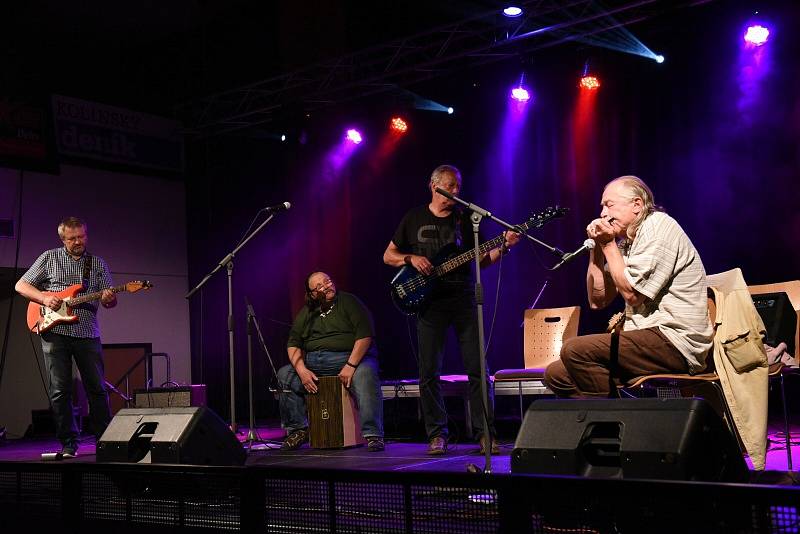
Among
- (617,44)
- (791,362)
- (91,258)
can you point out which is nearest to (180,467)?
(791,362)

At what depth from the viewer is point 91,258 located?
20.4 feet

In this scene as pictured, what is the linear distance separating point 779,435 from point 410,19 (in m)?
5.11

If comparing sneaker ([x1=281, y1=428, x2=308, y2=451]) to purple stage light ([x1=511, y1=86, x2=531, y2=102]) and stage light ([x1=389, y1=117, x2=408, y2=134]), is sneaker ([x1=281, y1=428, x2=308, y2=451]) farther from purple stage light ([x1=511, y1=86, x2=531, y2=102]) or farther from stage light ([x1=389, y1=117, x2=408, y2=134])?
stage light ([x1=389, y1=117, x2=408, y2=134])

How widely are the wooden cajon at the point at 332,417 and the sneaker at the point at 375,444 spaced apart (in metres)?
0.27

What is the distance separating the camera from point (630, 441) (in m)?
2.34

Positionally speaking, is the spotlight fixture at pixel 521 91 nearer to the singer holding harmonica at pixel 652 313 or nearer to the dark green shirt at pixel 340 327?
the dark green shirt at pixel 340 327

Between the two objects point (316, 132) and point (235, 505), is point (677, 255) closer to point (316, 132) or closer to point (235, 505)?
point (235, 505)

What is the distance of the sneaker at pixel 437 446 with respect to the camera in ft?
16.1

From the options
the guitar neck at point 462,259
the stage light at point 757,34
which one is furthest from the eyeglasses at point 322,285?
the stage light at point 757,34

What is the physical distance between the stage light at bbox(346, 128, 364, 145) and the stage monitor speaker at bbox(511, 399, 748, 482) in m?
7.27

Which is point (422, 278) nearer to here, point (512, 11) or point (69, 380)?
point (69, 380)

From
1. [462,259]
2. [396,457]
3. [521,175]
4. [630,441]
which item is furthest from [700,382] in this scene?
[521,175]

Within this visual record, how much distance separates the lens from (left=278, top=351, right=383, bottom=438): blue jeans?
227 inches

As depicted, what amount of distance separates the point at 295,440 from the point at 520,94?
4254 mm
